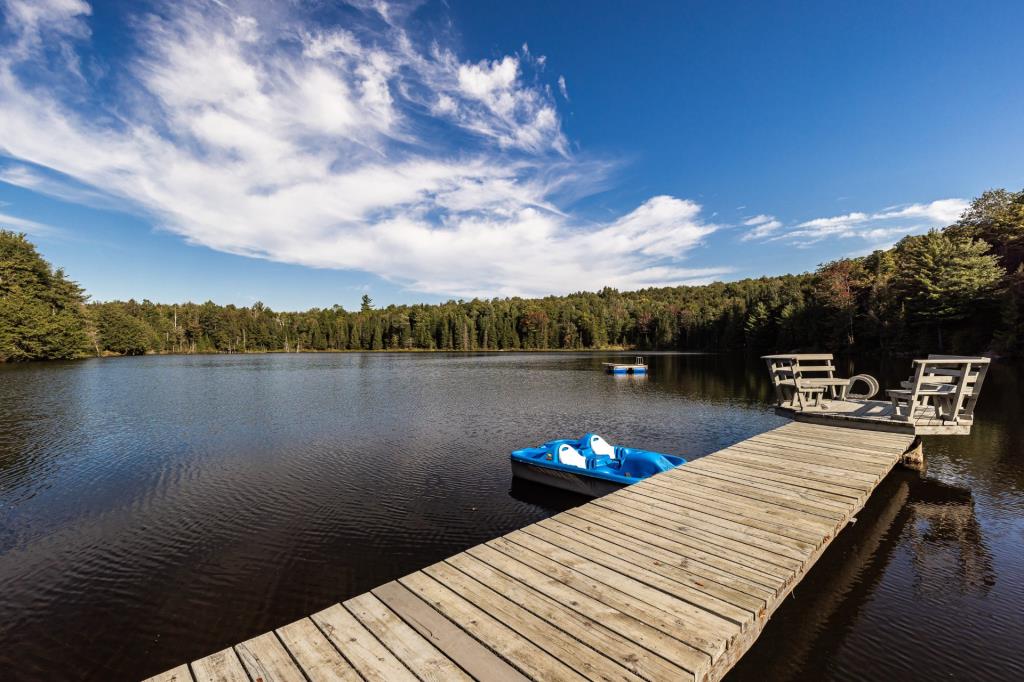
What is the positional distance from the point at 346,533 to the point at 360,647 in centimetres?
672

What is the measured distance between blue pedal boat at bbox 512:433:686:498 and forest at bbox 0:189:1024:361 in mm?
54149

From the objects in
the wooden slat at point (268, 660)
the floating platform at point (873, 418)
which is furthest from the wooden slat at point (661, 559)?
the floating platform at point (873, 418)

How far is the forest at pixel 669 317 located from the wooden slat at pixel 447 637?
6182 centimetres

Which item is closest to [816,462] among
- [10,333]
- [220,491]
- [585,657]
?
[585,657]

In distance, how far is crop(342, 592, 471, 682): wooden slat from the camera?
315cm

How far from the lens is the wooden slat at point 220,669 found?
316cm

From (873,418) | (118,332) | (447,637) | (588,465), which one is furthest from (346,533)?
(118,332)

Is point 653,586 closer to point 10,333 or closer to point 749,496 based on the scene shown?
point 749,496

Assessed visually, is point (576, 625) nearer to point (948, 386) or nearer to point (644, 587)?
point (644, 587)

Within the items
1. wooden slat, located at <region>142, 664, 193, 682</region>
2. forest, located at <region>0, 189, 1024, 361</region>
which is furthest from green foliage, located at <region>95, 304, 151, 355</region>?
wooden slat, located at <region>142, 664, 193, 682</region>

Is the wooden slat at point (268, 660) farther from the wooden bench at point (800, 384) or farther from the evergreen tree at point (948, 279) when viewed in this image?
the evergreen tree at point (948, 279)

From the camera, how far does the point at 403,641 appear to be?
11.5ft

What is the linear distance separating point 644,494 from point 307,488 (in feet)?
31.6

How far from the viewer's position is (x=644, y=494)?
7.15 metres
